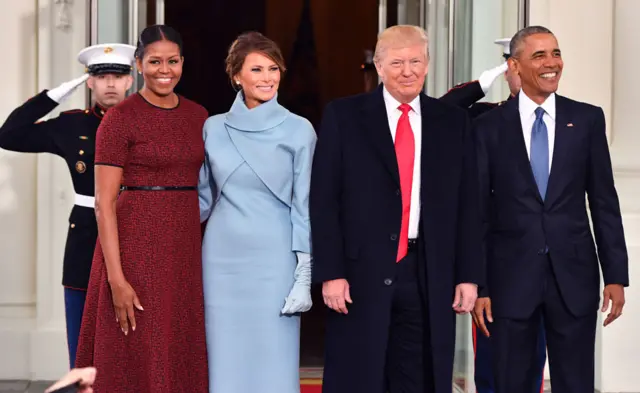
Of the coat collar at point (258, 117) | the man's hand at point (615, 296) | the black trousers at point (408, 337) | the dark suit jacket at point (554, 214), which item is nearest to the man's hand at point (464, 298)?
the black trousers at point (408, 337)

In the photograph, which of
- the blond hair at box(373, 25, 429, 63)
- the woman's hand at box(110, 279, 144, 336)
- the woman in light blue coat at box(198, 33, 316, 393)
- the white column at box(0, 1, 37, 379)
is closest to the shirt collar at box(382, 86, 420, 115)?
the blond hair at box(373, 25, 429, 63)

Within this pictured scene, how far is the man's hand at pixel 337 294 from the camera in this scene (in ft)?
9.36

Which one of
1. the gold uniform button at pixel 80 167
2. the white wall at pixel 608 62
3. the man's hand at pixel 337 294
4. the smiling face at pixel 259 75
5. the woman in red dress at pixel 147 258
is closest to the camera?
the man's hand at pixel 337 294

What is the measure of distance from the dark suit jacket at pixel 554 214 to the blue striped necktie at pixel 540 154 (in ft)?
0.09

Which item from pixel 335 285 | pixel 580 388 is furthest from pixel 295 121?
pixel 580 388

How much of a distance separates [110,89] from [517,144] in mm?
1413

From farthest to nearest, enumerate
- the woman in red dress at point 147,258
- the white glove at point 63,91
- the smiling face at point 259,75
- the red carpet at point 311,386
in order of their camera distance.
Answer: the red carpet at point 311,386, the white glove at point 63,91, the smiling face at point 259,75, the woman in red dress at point 147,258

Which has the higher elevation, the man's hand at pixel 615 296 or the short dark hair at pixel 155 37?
the short dark hair at pixel 155 37

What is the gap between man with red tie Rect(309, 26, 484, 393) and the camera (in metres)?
2.86

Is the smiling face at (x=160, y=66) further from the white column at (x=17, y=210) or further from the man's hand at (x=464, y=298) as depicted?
the white column at (x=17, y=210)

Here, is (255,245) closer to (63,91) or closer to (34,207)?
(63,91)

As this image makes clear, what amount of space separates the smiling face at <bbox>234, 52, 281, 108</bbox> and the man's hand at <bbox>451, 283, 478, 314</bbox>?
793mm

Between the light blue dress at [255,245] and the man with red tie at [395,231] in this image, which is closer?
the man with red tie at [395,231]

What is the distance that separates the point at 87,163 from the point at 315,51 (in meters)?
6.58
